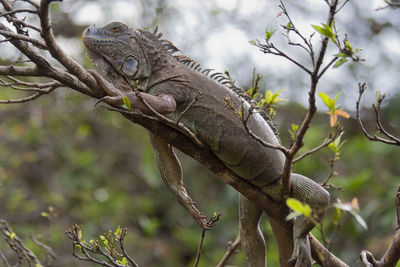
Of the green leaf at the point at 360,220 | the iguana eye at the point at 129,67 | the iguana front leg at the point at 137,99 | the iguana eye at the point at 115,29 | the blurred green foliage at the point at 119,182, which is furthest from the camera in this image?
the blurred green foliage at the point at 119,182

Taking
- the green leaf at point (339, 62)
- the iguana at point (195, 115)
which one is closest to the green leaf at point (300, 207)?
the green leaf at point (339, 62)

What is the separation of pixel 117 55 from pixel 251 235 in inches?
78.0

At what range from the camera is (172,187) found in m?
4.14

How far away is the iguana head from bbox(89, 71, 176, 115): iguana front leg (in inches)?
14.4

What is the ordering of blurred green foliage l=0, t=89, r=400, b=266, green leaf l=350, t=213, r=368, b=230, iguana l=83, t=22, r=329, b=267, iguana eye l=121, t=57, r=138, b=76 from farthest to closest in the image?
1. blurred green foliage l=0, t=89, r=400, b=266
2. iguana eye l=121, t=57, r=138, b=76
3. iguana l=83, t=22, r=329, b=267
4. green leaf l=350, t=213, r=368, b=230

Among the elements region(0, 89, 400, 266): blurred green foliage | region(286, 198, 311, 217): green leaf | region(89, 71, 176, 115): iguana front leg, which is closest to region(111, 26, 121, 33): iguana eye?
region(89, 71, 176, 115): iguana front leg

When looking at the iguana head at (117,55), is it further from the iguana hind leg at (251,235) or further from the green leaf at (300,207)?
the green leaf at (300,207)

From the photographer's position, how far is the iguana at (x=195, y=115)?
3932 millimetres

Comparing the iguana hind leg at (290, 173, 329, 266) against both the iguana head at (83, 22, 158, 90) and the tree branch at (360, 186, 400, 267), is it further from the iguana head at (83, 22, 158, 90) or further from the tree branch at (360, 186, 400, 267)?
the iguana head at (83, 22, 158, 90)

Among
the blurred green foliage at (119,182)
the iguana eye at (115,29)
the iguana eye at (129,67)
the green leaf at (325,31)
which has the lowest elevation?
the blurred green foliage at (119,182)

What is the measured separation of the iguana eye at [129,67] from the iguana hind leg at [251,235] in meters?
1.48

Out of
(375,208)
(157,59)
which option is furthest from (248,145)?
(375,208)

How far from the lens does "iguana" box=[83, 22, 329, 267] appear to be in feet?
12.9

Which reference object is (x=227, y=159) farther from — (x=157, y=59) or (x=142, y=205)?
(x=142, y=205)
